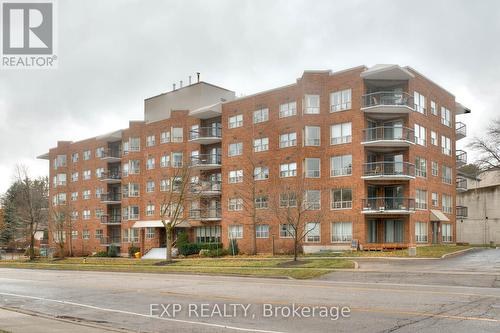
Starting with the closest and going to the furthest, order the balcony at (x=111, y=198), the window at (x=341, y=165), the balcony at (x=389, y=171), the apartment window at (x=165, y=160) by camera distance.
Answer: the balcony at (x=389, y=171) → the window at (x=341, y=165) → the apartment window at (x=165, y=160) → the balcony at (x=111, y=198)

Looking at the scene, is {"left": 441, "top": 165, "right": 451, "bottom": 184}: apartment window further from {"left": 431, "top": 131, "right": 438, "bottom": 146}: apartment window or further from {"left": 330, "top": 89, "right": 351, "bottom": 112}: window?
{"left": 330, "top": 89, "right": 351, "bottom": 112}: window

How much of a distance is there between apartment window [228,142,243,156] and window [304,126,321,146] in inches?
330

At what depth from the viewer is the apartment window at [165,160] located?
60.7m

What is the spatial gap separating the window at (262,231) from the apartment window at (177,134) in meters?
15.7

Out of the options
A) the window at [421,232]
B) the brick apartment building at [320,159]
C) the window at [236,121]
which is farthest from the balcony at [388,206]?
the window at [236,121]

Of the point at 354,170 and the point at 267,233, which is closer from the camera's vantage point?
the point at 354,170

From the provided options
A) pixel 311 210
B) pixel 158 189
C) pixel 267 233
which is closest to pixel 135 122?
pixel 158 189

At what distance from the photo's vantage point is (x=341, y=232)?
44.2 meters

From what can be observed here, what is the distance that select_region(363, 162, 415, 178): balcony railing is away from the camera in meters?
42.6

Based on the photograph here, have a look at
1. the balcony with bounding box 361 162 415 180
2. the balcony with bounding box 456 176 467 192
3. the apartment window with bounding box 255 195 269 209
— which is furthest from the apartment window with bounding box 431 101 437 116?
the apartment window with bounding box 255 195 269 209

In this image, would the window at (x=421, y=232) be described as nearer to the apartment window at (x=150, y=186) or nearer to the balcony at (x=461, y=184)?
the balcony at (x=461, y=184)

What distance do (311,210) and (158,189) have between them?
2305 cm

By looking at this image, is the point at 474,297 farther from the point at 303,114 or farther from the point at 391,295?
the point at 303,114

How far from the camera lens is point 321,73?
152ft
